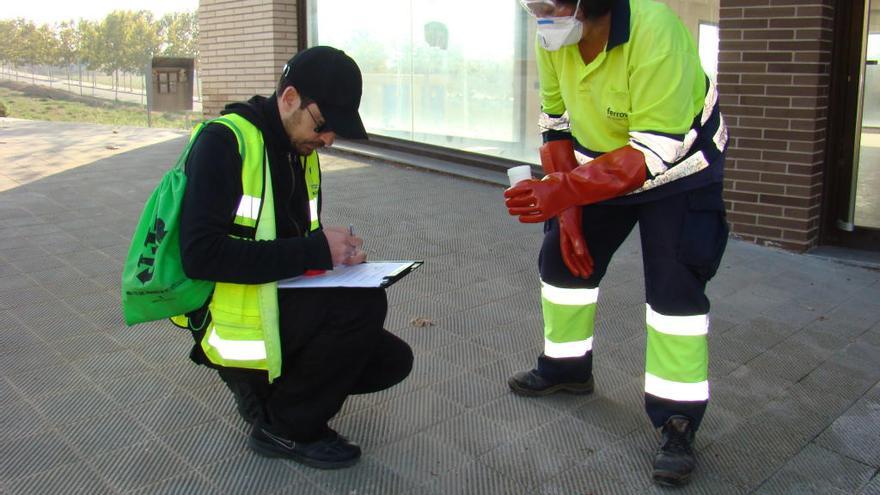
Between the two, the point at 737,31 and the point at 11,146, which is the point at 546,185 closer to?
the point at 737,31

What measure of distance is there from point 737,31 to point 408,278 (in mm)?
2983

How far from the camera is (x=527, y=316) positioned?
14.8ft

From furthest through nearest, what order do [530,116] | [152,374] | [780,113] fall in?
1. [530,116]
2. [780,113]
3. [152,374]

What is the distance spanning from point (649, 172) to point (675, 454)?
38.4 inches

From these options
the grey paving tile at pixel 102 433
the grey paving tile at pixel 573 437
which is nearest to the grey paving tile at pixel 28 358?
the grey paving tile at pixel 102 433

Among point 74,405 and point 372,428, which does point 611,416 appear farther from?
point 74,405

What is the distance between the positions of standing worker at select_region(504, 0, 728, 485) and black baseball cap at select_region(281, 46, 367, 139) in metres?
0.62

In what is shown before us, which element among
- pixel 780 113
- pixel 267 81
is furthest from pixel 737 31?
pixel 267 81

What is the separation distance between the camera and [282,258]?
2.62 meters

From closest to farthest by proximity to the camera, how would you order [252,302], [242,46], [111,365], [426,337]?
[252,302] → [111,365] → [426,337] → [242,46]

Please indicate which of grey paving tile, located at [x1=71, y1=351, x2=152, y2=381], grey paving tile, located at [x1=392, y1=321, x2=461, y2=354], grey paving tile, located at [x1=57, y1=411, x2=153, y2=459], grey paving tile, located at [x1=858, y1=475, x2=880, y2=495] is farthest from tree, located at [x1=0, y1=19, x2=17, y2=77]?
A: grey paving tile, located at [x1=858, y1=475, x2=880, y2=495]

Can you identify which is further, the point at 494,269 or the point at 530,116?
the point at 530,116

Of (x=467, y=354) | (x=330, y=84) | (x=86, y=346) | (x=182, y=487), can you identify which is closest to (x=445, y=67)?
(x=467, y=354)

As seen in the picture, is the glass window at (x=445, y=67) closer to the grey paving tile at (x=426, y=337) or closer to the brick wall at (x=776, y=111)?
the brick wall at (x=776, y=111)
